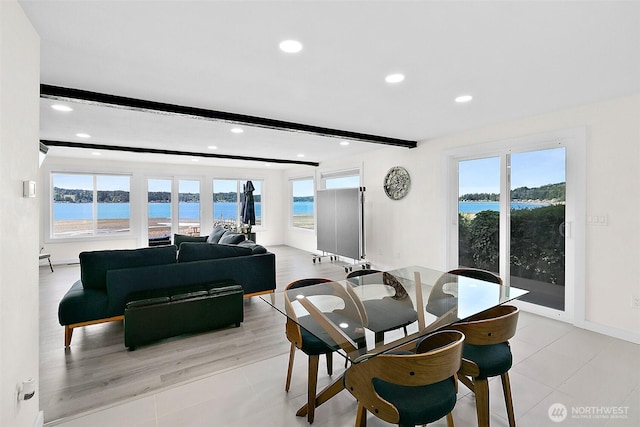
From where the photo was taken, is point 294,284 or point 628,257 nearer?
point 294,284

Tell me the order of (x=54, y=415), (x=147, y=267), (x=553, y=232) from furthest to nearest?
(x=553, y=232)
(x=147, y=267)
(x=54, y=415)

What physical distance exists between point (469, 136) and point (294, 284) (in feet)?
11.3

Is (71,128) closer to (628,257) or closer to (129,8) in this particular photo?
(129,8)

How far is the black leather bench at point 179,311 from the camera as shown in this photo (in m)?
2.90

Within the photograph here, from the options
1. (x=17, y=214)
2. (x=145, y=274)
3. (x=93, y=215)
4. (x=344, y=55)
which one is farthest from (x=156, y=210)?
(x=344, y=55)

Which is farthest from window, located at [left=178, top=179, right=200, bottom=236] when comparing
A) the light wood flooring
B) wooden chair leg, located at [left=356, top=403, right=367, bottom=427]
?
wooden chair leg, located at [left=356, top=403, right=367, bottom=427]

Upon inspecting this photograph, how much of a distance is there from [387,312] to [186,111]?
293cm

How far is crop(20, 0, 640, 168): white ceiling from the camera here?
1704mm

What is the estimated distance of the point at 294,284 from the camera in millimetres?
2617

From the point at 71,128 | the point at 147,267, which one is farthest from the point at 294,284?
the point at 71,128

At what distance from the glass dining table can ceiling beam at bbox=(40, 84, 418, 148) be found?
7.47 feet

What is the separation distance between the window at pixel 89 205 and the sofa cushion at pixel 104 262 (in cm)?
485

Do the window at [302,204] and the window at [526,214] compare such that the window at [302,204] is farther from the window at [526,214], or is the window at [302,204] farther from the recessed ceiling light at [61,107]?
the recessed ceiling light at [61,107]

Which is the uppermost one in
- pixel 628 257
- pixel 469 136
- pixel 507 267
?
pixel 469 136
